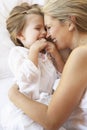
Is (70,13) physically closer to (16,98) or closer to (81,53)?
(81,53)

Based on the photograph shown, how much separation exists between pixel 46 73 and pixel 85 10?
13.7 inches

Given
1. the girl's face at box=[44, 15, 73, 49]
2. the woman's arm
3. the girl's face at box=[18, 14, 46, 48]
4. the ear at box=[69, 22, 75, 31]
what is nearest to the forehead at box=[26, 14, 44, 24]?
the girl's face at box=[18, 14, 46, 48]

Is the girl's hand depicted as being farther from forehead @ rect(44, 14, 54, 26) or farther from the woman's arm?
the woman's arm

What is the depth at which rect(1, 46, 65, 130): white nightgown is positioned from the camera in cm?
116

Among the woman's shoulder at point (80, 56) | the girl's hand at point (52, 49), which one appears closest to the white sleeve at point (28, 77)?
the girl's hand at point (52, 49)

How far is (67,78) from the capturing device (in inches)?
41.9

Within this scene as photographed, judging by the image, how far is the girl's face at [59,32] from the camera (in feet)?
3.97

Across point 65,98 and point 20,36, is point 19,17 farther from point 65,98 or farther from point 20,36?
point 65,98

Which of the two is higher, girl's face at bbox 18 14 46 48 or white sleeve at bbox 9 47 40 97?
girl's face at bbox 18 14 46 48

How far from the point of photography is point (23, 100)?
1.16 meters

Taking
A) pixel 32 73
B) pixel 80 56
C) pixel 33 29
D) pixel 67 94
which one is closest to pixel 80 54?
pixel 80 56

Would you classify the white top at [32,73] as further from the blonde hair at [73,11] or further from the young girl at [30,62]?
the blonde hair at [73,11]

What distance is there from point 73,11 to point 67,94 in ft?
1.15

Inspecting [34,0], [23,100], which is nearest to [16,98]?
[23,100]
